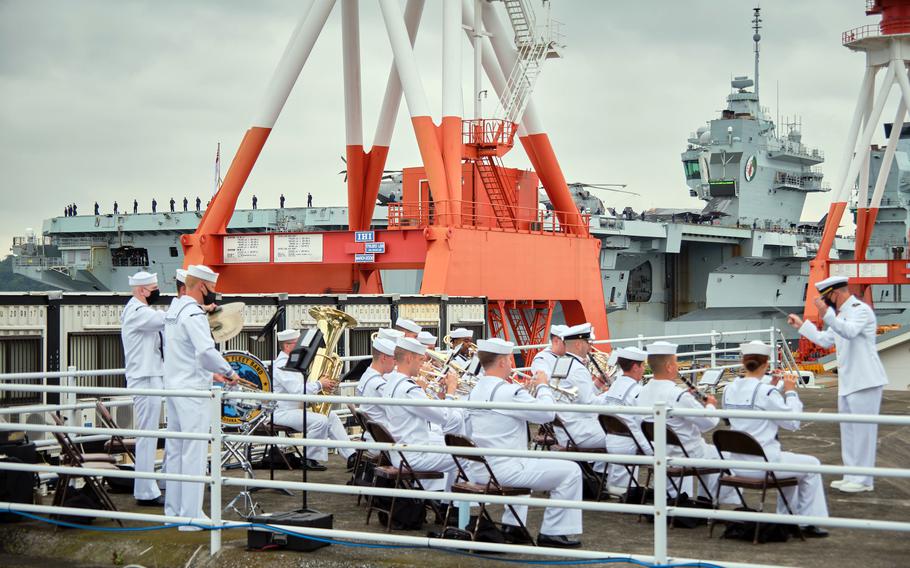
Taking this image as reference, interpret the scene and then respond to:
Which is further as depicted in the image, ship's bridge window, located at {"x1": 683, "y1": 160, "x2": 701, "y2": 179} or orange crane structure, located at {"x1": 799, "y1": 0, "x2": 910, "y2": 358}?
ship's bridge window, located at {"x1": 683, "y1": 160, "x2": 701, "y2": 179}

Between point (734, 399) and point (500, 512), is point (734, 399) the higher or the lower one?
the higher one

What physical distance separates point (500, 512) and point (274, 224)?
4874 cm

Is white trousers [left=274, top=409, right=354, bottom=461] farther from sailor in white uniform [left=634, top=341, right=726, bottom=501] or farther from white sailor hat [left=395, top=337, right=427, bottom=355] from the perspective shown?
sailor in white uniform [left=634, top=341, right=726, bottom=501]

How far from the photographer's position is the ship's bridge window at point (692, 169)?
2734 inches

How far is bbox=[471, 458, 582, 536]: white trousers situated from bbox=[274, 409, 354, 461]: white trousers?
386 cm

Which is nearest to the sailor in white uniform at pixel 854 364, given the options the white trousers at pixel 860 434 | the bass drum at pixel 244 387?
the white trousers at pixel 860 434

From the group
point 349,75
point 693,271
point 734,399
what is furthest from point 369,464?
point 693,271

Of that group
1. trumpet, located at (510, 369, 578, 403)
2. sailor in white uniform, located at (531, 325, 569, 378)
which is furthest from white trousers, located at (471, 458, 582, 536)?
sailor in white uniform, located at (531, 325, 569, 378)

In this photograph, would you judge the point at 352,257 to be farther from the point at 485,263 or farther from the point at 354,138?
the point at 354,138

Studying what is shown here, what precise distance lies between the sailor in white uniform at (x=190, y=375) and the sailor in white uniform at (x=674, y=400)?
3.32m

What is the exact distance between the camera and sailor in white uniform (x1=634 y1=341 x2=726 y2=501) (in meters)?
8.66

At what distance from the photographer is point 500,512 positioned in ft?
30.6

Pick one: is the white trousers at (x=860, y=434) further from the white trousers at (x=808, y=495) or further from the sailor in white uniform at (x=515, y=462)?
the sailor in white uniform at (x=515, y=462)

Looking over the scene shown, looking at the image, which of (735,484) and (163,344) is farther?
(163,344)
